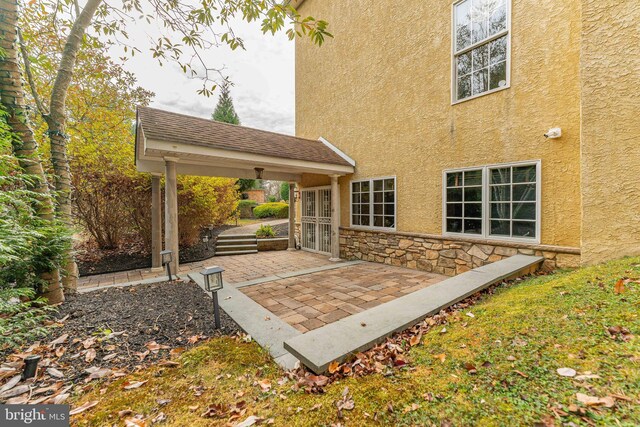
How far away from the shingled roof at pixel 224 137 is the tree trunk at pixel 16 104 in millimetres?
1706

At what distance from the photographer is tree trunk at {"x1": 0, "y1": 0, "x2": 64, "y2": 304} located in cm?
342

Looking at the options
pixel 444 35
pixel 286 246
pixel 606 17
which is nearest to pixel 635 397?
pixel 606 17

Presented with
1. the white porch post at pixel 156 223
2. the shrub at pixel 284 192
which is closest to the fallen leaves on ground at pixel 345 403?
the white porch post at pixel 156 223

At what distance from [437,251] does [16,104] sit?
8021mm

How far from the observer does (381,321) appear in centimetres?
304

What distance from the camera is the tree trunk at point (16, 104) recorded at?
3.42 metres

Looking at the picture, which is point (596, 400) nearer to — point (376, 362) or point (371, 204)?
point (376, 362)

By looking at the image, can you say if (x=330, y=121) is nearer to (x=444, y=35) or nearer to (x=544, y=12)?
(x=444, y=35)

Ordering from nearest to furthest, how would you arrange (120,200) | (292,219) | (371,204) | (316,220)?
(371,204) → (120,200) → (316,220) → (292,219)

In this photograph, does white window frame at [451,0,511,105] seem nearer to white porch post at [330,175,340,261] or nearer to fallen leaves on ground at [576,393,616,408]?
white porch post at [330,175,340,261]

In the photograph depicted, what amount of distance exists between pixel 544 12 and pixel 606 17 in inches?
42.4

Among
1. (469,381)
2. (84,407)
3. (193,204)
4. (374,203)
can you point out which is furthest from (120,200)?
(469,381)

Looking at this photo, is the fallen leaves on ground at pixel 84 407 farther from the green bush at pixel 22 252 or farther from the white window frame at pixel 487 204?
the white window frame at pixel 487 204

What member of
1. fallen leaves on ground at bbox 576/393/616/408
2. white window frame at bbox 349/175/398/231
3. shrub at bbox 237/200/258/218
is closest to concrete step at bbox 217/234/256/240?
white window frame at bbox 349/175/398/231
